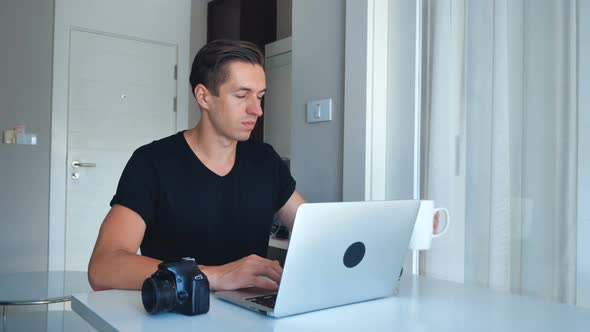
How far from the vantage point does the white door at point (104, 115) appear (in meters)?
3.59

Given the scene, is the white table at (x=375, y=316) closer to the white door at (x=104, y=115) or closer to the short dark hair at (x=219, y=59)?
the short dark hair at (x=219, y=59)

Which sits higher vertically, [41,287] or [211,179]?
[211,179]

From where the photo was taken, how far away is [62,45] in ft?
11.6

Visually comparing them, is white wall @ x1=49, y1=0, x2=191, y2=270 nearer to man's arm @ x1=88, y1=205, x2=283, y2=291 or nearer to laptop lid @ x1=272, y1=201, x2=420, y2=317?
man's arm @ x1=88, y1=205, x2=283, y2=291

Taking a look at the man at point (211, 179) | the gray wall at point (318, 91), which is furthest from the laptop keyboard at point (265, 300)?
the gray wall at point (318, 91)

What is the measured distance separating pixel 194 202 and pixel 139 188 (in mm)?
173

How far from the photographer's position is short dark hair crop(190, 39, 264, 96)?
4.91ft

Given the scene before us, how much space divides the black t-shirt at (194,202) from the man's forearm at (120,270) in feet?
0.56

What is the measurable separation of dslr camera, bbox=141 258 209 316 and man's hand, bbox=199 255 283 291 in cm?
15

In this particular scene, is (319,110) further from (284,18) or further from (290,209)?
(284,18)

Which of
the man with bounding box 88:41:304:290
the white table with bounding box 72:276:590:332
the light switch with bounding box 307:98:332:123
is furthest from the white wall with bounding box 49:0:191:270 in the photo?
the white table with bounding box 72:276:590:332

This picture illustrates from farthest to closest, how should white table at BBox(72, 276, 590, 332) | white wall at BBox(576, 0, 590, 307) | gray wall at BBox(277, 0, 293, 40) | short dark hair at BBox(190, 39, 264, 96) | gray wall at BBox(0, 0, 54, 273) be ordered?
gray wall at BBox(277, 0, 293, 40), gray wall at BBox(0, 0, 54, 273), short dark hair at BBox(190, 39, 264, 96), white wall at BBox(576, 0, 590, 307), white table at BBox(72, 276, 590, 332)

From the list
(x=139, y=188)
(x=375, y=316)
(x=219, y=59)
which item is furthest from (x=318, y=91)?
(x=375, y=316)

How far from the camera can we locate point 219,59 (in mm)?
1499
